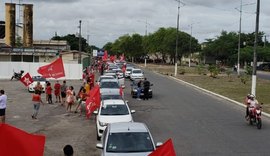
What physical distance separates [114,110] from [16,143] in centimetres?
1067

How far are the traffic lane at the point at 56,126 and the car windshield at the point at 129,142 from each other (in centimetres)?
242

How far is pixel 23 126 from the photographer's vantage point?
801 inches

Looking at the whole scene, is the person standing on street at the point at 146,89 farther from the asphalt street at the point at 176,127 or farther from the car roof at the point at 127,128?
the car roof at the point at 127,128

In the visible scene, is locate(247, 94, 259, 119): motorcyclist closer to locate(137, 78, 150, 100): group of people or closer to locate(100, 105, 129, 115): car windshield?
locate(100, 105, 129, 115): car windshield

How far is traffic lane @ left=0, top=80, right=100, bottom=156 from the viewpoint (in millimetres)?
15883

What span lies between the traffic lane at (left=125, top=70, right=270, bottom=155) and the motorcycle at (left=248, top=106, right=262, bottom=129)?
317 mm

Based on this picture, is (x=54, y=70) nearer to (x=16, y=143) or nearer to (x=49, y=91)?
(x=49, y=91)

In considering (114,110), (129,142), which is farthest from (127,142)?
(114,110)

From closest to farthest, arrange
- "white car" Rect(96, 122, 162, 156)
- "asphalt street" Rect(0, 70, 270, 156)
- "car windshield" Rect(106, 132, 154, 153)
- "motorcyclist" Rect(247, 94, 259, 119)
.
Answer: "white car" Rect(96, 122, 162, 156) < "car windshield" Rect(106, 132, 154, 153) < "asphalt street" Rect(0, 70, 270, 156) < "motorcyclist" Rect(247, 94, 259, 119)

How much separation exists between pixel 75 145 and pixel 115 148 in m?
4.34

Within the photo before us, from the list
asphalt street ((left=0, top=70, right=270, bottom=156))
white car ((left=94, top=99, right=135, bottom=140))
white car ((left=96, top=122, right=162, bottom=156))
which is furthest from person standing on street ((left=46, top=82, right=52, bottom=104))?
white car ((left=96, top=122, right=162, bottom=156))

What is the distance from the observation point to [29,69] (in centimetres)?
5394

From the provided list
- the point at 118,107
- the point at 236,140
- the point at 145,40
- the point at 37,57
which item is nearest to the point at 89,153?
the point at 118,107

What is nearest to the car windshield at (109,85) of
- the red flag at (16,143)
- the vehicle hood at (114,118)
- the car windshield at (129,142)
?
the vehicle hood at (114,118)
